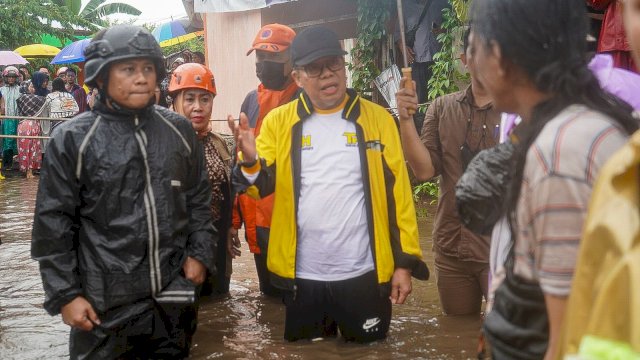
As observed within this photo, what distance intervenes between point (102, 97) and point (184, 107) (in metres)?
1.93

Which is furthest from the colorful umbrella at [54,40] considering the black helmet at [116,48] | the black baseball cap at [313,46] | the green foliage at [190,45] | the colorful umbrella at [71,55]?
the black helmet at [116,48]

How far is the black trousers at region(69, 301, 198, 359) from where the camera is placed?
3691mm

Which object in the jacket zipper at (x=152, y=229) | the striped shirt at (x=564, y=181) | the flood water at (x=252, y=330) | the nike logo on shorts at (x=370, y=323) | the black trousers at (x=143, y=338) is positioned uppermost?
the striped shirt at (x=564, y=181)

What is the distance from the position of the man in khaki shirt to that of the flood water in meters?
0.32

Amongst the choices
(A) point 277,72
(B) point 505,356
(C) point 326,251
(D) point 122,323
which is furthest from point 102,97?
(B) point 505,356

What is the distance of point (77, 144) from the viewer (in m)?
3.64

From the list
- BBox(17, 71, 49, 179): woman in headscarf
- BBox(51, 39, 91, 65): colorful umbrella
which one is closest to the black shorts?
BBox(17, 71, 49, 179): woman in headscarf

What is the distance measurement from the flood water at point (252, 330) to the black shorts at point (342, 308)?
11cm

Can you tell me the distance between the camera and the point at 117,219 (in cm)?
367

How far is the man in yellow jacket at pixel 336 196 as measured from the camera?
432 cm

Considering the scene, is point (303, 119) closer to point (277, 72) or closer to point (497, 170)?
point (277, 72)

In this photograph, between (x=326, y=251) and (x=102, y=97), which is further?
(x=326, y=251)

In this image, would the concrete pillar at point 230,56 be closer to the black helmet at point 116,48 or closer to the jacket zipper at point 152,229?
the black helmet at point 116,48

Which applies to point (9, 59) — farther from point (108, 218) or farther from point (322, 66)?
point (108, 218)
